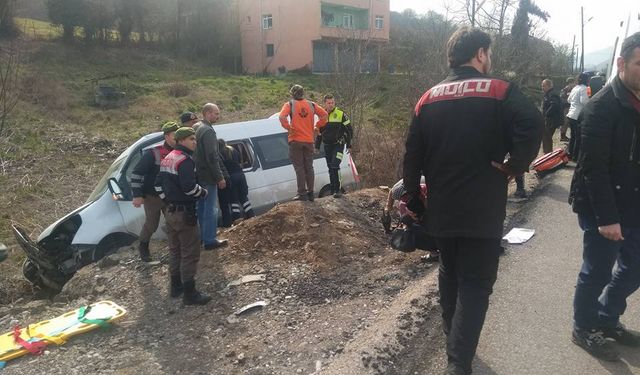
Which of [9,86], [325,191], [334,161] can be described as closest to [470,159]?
[334,161]

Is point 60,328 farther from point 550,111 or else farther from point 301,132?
point 550,111

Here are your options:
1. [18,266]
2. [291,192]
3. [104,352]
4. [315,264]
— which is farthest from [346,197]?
[18,266]

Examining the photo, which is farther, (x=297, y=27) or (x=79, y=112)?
(x=297, y=27)

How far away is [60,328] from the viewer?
429cm

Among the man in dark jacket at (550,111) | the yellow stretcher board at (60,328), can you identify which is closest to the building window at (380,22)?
the man in dark jacket at (550,111)

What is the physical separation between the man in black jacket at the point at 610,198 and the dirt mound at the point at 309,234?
2.64 meters

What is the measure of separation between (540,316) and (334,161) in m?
4.67

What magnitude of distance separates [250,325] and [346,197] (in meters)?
3.63

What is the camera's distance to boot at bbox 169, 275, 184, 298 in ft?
16.4

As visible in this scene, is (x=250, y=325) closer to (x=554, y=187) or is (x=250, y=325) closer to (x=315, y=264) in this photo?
(x=315, y=264)

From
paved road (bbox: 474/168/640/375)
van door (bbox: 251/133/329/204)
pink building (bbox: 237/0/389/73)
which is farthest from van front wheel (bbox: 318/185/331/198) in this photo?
pink building (bbox: 237/0/389/73)

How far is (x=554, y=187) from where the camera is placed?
8.60 meters

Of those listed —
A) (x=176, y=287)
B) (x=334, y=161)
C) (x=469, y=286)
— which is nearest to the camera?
(x=469, y=286)

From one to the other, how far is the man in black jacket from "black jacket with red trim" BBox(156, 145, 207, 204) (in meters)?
3.26
